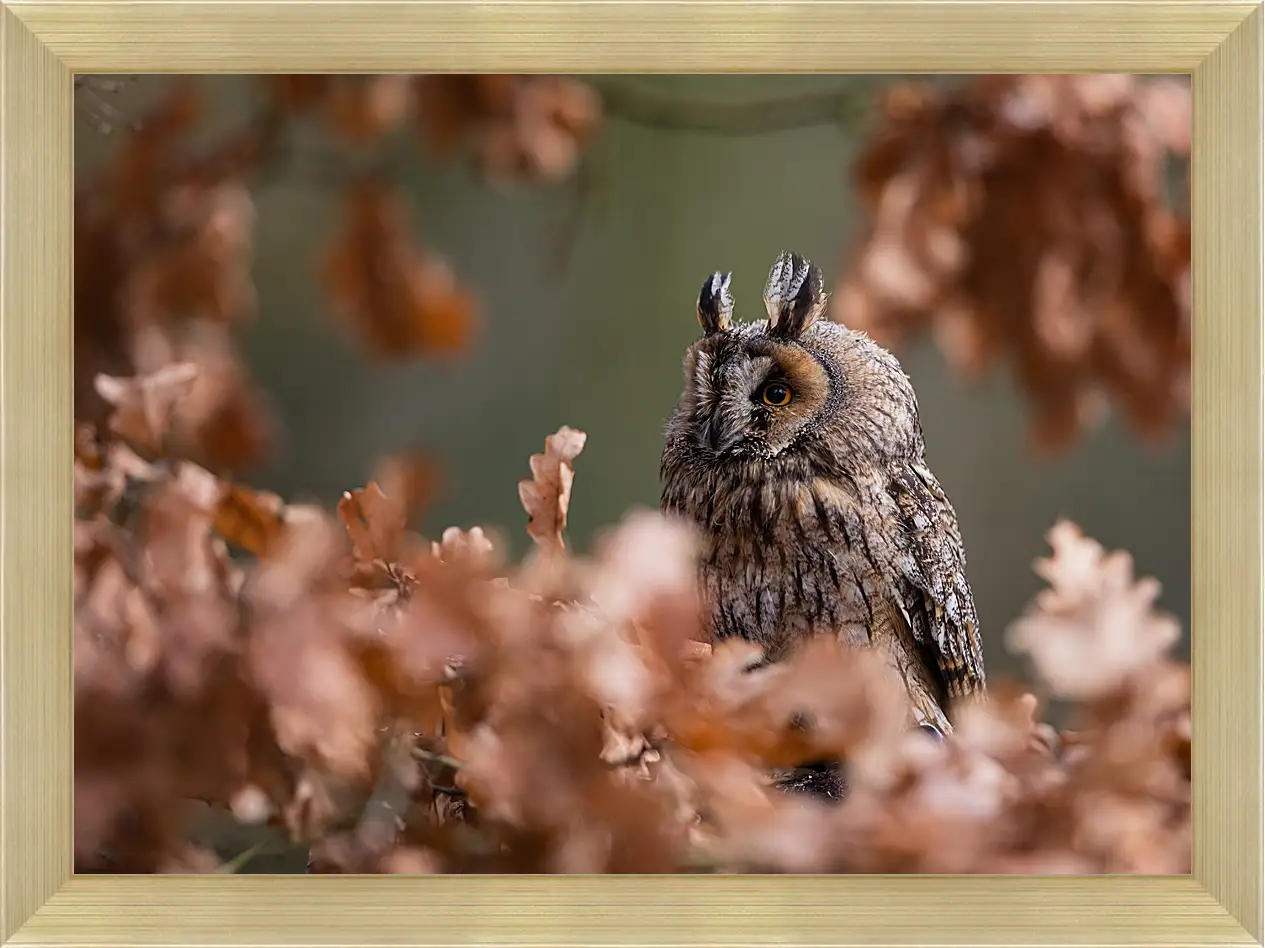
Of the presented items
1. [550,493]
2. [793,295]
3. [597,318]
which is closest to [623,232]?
[597,318]

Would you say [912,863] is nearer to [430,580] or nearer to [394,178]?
[430,580]

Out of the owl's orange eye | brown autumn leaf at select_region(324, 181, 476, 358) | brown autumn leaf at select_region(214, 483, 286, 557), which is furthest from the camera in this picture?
the owl's orange eye

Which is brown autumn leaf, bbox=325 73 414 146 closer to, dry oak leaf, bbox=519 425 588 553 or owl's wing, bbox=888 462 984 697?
dry oak leaf, bbox=519 425 588 553

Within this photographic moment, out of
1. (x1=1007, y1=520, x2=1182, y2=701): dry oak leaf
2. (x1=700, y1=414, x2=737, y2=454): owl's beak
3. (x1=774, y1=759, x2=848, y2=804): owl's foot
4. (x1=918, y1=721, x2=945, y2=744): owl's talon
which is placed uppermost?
(x1=700, y1=414, x2=737, y2=454): owl's beak

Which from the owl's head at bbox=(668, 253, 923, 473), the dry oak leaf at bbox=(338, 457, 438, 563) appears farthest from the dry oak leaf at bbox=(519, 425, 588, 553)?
the owl's head at bbox=(668, 253, 923, 473)

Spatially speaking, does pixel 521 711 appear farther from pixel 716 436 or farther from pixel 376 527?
pixel 716 436

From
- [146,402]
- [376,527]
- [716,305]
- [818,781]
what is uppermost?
[716,305]

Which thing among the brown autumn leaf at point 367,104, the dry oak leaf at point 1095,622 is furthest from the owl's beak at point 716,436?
the brown autumn leaf at point 367,104
